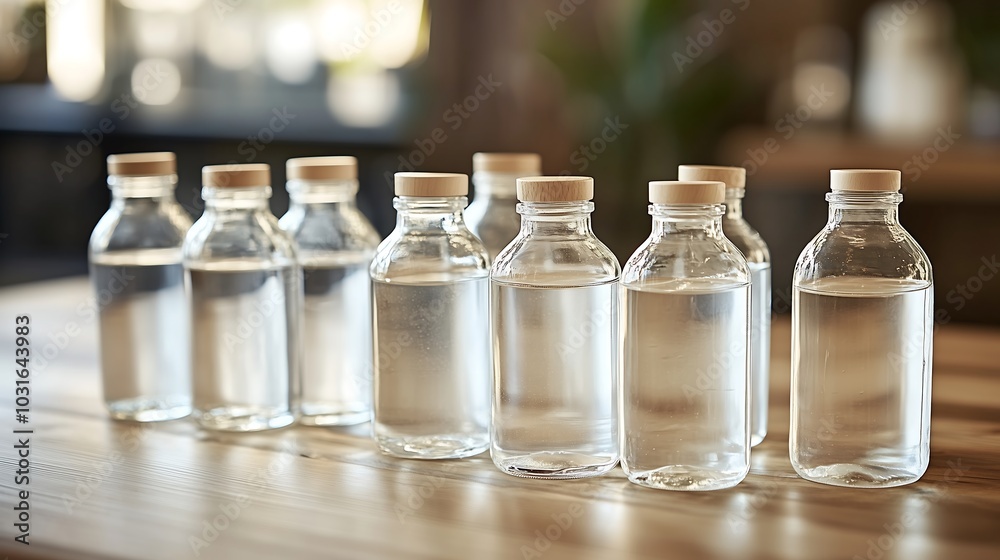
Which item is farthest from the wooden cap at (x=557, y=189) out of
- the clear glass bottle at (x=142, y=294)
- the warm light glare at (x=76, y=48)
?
the warm light glare at (x=76, y=48)

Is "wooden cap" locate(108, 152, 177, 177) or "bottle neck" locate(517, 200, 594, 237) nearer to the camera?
"bottle neck" locate(517, 200, 594, 237)

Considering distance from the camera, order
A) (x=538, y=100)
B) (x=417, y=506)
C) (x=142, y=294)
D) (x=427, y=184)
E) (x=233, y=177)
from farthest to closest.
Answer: (x=538, y=100)
(x=142, y=294)
(x=233, y=177)
(x=427, y=184)
(x=417, y=506)

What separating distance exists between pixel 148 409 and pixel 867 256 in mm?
770

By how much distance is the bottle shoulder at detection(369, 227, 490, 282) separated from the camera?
975mm

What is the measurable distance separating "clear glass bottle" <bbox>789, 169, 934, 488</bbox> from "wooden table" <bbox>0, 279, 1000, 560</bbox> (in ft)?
0.11

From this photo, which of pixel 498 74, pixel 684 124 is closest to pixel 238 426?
pixel 684 124

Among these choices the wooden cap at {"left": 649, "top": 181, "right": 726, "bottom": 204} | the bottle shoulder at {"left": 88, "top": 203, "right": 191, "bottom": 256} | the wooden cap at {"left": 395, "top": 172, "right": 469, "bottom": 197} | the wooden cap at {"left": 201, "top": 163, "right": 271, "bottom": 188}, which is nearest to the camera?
the wooden cap at {"left": 649, "top": 181, "right": 726, "bottom": 204}

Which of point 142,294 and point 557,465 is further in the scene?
point 142,294

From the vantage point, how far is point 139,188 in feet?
3.79

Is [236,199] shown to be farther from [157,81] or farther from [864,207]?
[157,81]

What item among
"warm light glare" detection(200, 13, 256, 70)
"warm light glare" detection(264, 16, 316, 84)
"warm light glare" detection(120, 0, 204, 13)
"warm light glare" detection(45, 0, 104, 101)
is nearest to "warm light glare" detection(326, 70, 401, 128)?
"warm light glare" detection(264, 16, 316, 84)

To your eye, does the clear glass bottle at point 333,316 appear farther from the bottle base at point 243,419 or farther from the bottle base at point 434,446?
the bottle base at point 434,446

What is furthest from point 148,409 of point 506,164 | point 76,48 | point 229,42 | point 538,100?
point 76,48

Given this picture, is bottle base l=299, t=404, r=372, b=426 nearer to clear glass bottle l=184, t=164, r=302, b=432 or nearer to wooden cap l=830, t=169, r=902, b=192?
clear glass bottle l=184, t=164, r=302, b=432
